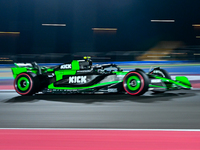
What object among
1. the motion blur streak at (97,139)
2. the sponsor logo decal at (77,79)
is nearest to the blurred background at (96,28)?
the sponsor logo decal at (77,79)

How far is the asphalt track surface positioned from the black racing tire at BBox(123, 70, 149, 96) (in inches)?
6.9

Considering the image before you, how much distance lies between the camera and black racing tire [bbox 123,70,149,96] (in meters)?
6.57

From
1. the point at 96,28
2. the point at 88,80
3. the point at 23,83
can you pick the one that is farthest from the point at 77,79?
the point at 96,28

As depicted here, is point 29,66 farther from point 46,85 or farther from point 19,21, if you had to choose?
point 19,21

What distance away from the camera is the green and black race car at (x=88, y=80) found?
678cm

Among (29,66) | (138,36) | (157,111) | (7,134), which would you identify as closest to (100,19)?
(138,36)

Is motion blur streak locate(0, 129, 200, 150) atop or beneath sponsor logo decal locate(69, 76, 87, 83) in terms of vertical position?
beneath

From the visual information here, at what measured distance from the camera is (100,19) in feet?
75.2

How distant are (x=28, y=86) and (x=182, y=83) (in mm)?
3995

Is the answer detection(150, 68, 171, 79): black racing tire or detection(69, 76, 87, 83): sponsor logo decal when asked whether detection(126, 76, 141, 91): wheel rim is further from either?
detection(150, 68, 171, 79): black racing tire

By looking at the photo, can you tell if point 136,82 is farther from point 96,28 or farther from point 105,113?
point 96,28

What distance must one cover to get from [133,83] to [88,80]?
1175 mm

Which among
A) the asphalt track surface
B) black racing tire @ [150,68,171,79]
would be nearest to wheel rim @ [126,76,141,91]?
the asphalt track surface

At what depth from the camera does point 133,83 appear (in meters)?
6.72
